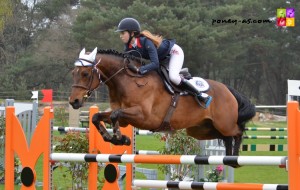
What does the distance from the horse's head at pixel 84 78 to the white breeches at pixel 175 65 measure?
0.79m

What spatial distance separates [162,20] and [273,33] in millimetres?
9316

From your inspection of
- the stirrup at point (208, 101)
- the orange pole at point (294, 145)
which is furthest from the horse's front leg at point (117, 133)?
the orange pole at point (294, 145)

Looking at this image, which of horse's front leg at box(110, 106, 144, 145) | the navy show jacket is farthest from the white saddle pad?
horse's front leg at box(110, 106, 144, 145)

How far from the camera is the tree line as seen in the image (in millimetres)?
29516

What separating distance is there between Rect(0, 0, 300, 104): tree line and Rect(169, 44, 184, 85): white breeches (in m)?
22.4

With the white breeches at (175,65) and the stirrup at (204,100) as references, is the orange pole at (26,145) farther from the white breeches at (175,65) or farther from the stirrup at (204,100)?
the stirrup at (204,100)

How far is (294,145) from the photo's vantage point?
3381 millimetres

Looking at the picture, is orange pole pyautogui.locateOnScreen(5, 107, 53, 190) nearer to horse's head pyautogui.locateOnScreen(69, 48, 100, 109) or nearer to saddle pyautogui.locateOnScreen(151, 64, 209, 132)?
horse's head pyautogui.locateOnScreen(69, 48, 100, 109)

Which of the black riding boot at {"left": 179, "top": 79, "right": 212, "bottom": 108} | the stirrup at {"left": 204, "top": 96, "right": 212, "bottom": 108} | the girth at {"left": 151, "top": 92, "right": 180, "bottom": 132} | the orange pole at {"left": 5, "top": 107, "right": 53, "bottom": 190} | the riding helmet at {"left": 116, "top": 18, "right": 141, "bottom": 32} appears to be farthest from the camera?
the stirrup at {"left": 204, "top": 96, "right": 212, "bottom": 108}

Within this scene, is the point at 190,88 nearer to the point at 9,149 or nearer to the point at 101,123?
the point at 101,123

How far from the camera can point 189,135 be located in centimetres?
637

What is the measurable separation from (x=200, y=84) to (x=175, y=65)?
437 millimetres

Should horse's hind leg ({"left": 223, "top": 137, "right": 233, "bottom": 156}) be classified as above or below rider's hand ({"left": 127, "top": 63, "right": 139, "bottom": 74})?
below

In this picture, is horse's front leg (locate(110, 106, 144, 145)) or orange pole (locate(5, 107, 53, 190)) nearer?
orange pole (locate(5, 107, 53, 190))
